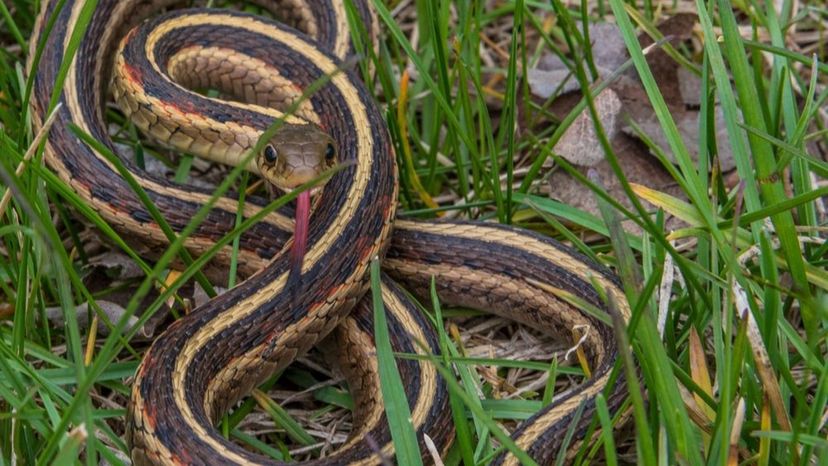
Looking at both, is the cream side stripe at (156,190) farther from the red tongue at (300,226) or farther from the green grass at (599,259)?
the red tongue at (300,226)

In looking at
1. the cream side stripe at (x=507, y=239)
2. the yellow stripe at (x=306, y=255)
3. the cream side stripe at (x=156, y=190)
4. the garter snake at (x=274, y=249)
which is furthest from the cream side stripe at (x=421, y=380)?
the cream side stripe at (x=156, y=190)

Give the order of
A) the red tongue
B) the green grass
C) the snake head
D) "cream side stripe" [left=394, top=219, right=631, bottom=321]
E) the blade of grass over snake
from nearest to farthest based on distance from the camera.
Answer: the green grass → the blade of grass over snake → the red tongue → the snake head → "cream side stripe" [left=394, top=219, right=631, bottom=321]

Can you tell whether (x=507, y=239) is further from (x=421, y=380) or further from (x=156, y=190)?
(x=156, y=190)

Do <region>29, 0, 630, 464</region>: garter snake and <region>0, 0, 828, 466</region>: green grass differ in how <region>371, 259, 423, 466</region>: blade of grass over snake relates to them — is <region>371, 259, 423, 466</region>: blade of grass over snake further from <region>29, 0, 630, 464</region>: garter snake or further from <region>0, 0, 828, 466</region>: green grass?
<region>29, 0, 630, 464</region>: garter snake

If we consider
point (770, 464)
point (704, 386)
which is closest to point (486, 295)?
point (704, 386)

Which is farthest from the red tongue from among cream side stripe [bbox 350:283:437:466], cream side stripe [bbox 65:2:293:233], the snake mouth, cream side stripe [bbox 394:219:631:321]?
cream side stripe [bbox 394:219:631:321]

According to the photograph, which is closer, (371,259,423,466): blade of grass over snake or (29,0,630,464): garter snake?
(371,259,423,466): blade of grass over snake

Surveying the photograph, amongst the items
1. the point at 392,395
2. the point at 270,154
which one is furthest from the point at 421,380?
the point at 270,154
